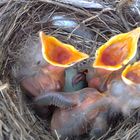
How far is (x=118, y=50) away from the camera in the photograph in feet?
5.79

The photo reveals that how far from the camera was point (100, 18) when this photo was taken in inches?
82.4

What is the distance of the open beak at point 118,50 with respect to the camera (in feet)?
5.67

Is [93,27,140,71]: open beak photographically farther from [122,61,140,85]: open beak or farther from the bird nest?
the bird nest

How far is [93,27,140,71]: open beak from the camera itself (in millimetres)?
1728

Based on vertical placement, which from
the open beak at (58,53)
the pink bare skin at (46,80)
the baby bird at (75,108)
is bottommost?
the baby bird at (75,108)

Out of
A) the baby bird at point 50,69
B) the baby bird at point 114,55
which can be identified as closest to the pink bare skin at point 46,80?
the baby bird at point 50,69

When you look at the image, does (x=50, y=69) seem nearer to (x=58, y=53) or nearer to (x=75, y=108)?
(x=58, y=53)

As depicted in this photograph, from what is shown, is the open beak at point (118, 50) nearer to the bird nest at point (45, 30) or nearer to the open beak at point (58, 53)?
the open beak at point (58, 53)

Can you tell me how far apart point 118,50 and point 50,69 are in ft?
0.87

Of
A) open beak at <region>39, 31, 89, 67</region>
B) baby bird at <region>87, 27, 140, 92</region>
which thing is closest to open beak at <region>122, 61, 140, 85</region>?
baby bird at <region>87, 27, 140, 92</region>

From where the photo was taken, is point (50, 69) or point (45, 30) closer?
point (50, 69)

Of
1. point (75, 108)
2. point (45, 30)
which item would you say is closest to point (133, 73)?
point (75, 108)

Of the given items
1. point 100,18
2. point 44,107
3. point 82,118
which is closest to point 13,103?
point 44,107

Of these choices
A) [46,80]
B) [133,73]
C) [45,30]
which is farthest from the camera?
[45,30]
